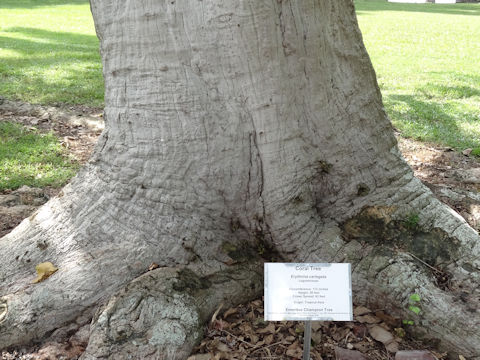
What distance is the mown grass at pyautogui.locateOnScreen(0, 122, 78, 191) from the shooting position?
497 centimetres

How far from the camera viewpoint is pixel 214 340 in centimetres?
277

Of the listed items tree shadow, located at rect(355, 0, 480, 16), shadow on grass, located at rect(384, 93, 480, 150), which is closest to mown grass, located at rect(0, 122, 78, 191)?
shadow on grass, located at rect(384, 93, 480, 150)

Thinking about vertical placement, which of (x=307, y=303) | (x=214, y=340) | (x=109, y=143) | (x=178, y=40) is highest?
(x=178, y=40)

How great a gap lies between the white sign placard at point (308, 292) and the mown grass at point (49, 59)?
573 centimetres

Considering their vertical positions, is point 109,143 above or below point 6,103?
above

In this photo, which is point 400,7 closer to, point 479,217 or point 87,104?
point 87,104

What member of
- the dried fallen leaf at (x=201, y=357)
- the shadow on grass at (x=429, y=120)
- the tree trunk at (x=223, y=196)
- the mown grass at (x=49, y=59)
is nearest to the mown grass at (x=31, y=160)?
the mown grass at (x=49, y=59)

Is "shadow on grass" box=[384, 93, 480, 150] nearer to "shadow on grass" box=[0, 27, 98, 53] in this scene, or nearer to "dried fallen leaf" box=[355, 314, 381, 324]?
"dried fallen leaf" box=[355, 314, 381, 324]

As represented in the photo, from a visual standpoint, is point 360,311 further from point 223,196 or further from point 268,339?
point 223,196

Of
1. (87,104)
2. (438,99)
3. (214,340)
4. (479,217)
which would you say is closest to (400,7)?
(438,99)

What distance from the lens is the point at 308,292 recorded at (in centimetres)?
231

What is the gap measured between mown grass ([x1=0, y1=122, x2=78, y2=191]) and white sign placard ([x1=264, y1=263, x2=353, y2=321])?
10.7ft

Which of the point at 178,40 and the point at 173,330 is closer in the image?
the point at 173,330

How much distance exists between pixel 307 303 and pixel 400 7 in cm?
2836
